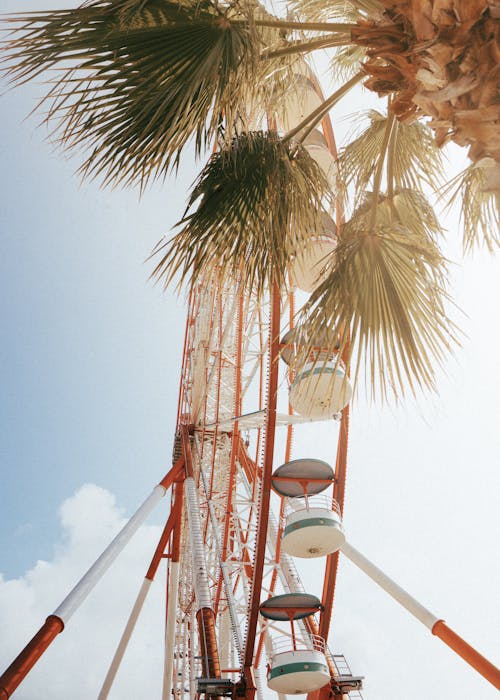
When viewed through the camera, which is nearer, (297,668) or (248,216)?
(248,216)

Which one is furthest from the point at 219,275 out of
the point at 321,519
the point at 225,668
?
the point at 225,668

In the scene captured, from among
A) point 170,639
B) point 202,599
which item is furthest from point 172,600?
point 202,599

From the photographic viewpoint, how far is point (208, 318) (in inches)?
611

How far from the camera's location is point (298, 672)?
28.5 feet

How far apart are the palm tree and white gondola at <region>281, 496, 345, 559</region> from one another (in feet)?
16.4

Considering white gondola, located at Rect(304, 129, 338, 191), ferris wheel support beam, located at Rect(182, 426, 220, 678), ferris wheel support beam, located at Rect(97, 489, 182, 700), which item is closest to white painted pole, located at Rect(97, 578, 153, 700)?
ferris wheel support beam, located at Rect(97, 489, 182, 700)

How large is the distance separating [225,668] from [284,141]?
11371mm

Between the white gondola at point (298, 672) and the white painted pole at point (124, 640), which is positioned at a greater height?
the white painted pole at point (124, 640)

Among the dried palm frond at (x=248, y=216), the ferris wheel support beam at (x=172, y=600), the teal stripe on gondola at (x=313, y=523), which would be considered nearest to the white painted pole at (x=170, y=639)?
the ferris wheel support beam at (x=172, y=600)

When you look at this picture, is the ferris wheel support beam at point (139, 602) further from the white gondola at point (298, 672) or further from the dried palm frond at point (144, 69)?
the dried palm frond at point (144, 69)

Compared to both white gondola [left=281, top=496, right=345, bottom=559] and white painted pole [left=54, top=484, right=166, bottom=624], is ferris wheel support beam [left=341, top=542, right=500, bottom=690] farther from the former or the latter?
white painted pole [left=54, top=484, right=166, bottom=624]

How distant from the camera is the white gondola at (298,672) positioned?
28.6 feet

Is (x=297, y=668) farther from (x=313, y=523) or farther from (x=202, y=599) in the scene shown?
(x=202, y=599)

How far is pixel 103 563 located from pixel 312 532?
315cm
